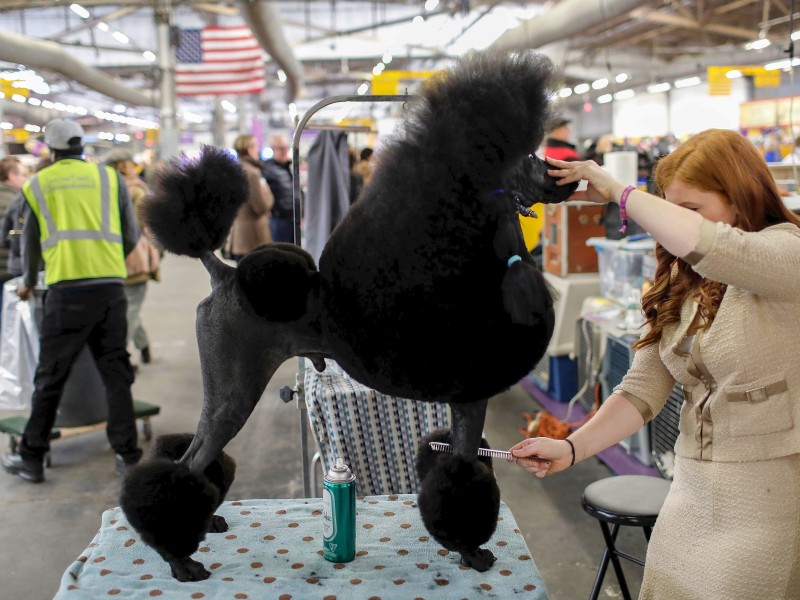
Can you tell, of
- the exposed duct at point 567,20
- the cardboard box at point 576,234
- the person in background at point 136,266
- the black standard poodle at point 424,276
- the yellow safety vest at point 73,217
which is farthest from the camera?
the exposed duct at point 567,20

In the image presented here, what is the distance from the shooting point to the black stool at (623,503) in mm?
1737

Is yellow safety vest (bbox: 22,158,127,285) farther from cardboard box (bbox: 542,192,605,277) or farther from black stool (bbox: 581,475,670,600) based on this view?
cardboard box (bbox: 542,192,605,277)

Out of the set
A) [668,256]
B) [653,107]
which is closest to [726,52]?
[653,107]

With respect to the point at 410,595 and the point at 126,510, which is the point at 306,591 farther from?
the point at 126,510

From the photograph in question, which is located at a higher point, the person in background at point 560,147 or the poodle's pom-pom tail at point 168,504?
the person in background at point 560,147

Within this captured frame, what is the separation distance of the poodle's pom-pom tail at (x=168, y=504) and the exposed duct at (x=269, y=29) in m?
6.56

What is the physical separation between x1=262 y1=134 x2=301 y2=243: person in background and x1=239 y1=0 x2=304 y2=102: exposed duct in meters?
2.31

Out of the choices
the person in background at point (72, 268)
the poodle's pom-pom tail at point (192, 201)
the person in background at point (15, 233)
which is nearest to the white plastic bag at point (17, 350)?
the person in background at point (15, 233)

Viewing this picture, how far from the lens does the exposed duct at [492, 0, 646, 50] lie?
653cm

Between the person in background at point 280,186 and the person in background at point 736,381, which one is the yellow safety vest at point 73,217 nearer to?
the person in background at point 280,186

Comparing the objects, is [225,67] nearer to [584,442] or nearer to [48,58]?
[48,58]

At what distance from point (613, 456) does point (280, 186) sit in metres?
3.19

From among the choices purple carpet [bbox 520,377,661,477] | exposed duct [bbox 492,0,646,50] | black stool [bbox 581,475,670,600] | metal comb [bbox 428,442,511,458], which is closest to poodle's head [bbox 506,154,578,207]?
metal comb [bbox 428,442,511,458]

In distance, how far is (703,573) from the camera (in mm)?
1305
